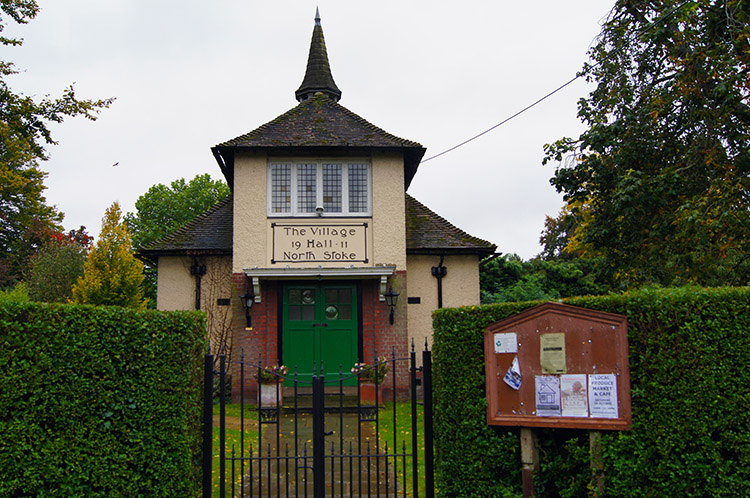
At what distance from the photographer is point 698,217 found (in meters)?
9.19

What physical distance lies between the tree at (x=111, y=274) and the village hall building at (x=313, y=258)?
307 inches

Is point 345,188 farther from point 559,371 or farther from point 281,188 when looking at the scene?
point 559,371

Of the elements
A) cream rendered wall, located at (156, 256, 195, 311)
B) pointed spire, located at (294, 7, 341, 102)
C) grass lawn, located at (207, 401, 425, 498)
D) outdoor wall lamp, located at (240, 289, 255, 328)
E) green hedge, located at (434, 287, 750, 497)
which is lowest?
grass lawn, located at (207, 401, 425, 498)

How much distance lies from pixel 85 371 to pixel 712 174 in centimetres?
1088

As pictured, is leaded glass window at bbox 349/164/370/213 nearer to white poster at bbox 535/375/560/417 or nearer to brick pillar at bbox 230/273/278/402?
brick pillar at bbox 230/273/278/402

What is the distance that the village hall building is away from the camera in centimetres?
1264

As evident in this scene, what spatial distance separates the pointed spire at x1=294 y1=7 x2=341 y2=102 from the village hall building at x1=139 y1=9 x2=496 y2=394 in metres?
3.72

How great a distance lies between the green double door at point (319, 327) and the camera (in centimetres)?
1280

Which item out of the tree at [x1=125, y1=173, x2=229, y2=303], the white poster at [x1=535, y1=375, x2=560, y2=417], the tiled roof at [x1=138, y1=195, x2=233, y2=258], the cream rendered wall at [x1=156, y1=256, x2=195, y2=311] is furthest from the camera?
the tree at [x1=125, y1=173, x2=229, y2=303]

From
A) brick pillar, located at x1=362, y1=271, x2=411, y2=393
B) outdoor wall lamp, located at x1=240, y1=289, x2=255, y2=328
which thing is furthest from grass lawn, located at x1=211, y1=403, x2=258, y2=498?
brick pillar, located at x1=362, y1=271, x2=411, y2=393

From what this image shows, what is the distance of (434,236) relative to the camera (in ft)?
46.0

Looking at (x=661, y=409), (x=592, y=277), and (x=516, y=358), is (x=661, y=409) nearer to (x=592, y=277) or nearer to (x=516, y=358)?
(x=516, y=358)

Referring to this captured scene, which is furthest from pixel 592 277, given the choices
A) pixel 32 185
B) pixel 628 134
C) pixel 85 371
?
pixel 32 185

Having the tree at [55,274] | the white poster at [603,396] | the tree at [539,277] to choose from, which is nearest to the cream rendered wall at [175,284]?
the white poster at [603,396]
